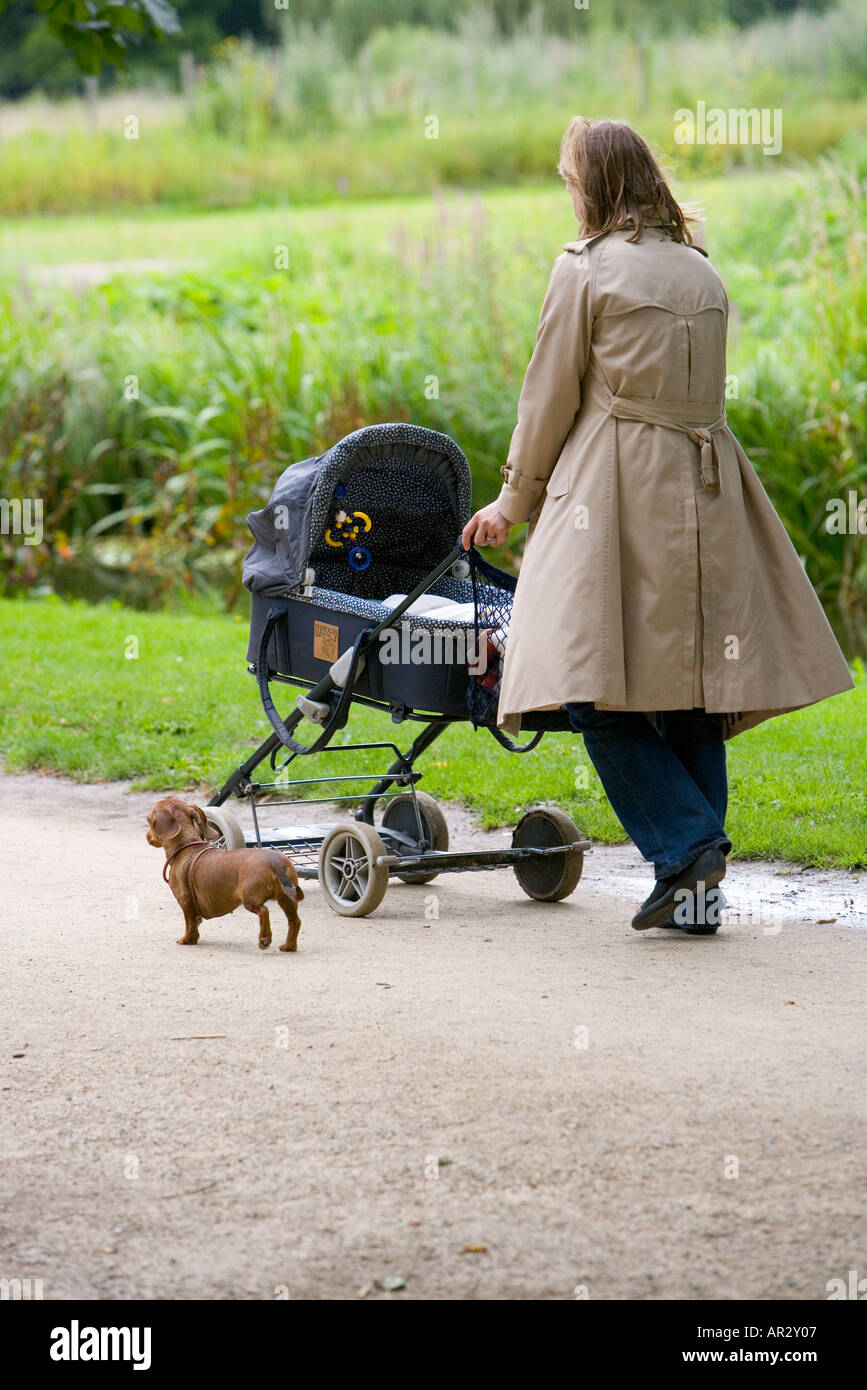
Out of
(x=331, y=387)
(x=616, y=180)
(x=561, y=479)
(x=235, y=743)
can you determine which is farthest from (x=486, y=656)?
(x=331, y=387)

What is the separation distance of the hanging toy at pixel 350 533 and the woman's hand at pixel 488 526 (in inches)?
28.2

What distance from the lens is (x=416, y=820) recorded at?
5.12 m

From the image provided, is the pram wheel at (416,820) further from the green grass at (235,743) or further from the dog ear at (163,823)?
the dog ear at (163,823)

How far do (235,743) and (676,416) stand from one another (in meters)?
3.36

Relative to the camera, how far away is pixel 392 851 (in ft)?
16.4

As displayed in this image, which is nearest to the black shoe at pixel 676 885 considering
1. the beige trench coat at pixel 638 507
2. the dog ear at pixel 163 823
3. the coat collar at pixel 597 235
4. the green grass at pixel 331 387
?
the beige trench coat at pixel 638 507

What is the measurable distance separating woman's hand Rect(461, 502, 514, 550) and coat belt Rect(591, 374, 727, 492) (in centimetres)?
40

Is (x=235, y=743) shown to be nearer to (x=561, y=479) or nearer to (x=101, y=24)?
(x=561, y=479)

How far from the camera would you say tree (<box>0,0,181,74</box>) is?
732cm

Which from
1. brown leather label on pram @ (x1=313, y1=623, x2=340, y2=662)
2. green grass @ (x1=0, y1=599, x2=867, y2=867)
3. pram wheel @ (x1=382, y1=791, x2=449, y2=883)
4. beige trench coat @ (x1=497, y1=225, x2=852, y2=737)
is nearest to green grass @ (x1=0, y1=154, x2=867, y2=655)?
green grass @ (x1=0, y1=599, x2=867, y2=867)

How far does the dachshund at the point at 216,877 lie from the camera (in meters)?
4.23

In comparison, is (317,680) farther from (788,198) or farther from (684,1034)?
(788,198)
